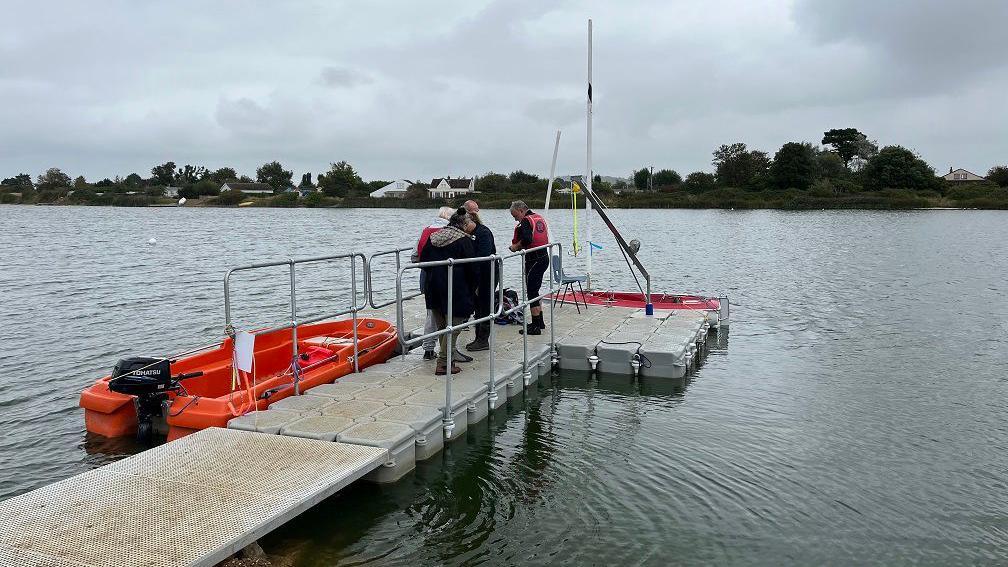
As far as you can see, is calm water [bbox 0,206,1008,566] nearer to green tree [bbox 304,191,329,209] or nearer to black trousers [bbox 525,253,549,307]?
black trousers [bbox 525,253,549,307]

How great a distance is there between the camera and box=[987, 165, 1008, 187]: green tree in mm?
95250

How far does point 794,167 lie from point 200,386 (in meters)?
94.5

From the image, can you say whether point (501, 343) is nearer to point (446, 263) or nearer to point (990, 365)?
point (446, 263)

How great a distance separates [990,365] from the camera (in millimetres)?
11758

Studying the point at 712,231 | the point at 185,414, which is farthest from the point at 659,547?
the point at 712,231

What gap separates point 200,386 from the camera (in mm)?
8492

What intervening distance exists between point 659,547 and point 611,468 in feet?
5.41

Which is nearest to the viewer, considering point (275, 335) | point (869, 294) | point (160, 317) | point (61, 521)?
point (61, 521)

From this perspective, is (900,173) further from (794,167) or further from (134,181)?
(134,181)

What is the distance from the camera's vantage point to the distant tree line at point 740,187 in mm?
86812

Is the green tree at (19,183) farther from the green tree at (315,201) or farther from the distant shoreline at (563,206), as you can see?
the green tree at (315,201)

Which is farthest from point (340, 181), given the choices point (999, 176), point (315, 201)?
point (999, 176)

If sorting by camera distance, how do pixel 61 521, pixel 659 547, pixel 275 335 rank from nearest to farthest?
pixel 61 521 < pixel 659 547 < pixel 275 335

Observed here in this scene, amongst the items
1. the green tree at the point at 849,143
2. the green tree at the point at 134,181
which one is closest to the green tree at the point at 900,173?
the green tree at the point at 849,143
